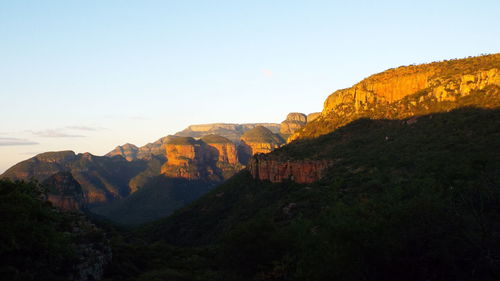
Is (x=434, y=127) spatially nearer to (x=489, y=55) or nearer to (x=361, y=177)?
(x=361, y=177)

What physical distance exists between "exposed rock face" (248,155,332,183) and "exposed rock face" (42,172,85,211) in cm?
6413

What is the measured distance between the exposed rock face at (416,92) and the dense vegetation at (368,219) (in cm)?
542

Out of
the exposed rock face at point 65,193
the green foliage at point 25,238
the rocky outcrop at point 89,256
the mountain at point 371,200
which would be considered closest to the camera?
the green foliage at point 25,238

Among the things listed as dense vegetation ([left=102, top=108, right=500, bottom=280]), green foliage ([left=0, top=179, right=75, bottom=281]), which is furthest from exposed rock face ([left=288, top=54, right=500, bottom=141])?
green foliage ([left=0, top=179, right=75, bottom=281])

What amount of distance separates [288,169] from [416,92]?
37.2m

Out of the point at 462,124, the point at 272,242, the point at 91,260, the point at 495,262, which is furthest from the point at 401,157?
the point at 91,260

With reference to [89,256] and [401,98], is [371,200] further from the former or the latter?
[401,98]

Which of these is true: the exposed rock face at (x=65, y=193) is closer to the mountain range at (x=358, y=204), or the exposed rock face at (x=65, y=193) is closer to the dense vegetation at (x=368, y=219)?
the mountain range at (x=358, y=204)

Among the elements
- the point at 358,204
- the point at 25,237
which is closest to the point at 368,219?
the point at 358,204

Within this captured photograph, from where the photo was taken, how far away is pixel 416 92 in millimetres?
90938

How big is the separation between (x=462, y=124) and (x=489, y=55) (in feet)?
138

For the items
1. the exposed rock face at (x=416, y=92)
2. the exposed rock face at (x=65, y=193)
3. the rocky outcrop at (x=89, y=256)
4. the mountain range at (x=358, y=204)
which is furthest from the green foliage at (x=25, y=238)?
the exposed rock face at (x=65, y=193)

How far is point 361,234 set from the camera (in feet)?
81.8

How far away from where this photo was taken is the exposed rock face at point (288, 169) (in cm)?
7356
